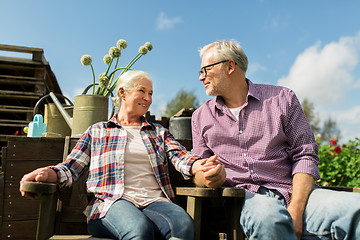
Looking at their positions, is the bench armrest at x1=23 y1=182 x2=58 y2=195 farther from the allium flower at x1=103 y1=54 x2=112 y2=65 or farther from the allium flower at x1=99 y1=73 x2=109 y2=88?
the allium flower at x1=103 y1=54 x2=112 y2=65

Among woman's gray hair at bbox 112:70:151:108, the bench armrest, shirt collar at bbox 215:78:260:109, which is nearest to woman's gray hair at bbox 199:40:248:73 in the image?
shirt collar at bbox 215:78:260:109

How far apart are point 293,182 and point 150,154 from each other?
0.94m

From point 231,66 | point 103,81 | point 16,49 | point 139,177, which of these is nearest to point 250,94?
point 231,66

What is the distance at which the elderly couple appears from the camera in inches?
69.7

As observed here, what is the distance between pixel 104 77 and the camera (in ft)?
9.46

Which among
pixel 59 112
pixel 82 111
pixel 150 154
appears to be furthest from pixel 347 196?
pixel 59 112

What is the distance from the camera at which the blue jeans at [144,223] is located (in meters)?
1.73

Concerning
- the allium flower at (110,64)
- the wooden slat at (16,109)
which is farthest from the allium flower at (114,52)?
the wooden slat at (16,109)

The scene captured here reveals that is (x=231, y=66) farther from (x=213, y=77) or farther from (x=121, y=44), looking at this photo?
(x=121, y=44)

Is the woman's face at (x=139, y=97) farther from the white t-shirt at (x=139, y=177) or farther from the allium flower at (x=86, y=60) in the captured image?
the allium flower at (x=86, y=60)

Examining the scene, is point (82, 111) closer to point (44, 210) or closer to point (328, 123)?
point (44, 210)

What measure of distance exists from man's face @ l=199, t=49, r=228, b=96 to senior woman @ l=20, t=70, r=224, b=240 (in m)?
0.42

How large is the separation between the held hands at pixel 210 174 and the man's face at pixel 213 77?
2.12ft

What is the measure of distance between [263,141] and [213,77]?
1.94 ft
